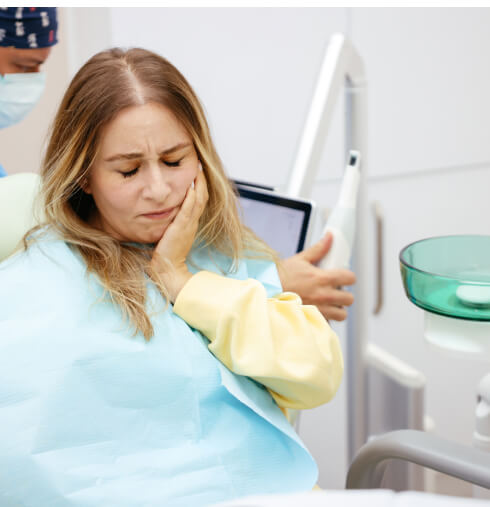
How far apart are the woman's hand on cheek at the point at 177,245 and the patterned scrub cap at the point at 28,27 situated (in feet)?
1.48

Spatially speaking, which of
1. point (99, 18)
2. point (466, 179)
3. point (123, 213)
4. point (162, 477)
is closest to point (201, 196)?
point (123, 213)

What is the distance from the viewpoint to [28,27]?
1132 millimetres

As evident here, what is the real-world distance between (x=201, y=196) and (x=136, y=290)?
0.16m

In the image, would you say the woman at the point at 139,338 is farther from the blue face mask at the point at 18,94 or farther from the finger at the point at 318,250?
the blue face mask at the point at 18,94

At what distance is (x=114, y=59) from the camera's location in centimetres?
89

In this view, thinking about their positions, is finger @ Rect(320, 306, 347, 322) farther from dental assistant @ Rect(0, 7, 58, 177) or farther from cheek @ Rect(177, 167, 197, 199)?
dental assistant @ Rect(0, 7, 58, 177)

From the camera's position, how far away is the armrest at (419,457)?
769mm

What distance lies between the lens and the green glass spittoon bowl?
2.59ft

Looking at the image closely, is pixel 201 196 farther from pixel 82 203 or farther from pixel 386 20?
pixel 386 20

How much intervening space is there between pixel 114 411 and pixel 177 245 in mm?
232

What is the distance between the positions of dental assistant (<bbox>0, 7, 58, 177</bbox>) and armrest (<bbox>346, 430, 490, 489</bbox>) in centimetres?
79

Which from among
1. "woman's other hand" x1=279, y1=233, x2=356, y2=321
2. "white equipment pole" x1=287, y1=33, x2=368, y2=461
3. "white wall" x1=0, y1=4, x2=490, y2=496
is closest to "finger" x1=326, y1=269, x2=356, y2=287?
"woman's other hand" x1=279, y1=233, x2=356, y2=321

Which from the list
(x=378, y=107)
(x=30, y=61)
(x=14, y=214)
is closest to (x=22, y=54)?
(x=30, y=61)

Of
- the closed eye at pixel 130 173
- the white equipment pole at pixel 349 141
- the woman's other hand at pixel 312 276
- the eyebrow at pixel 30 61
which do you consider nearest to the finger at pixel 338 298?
the woman's other hand at pixel 312 276
